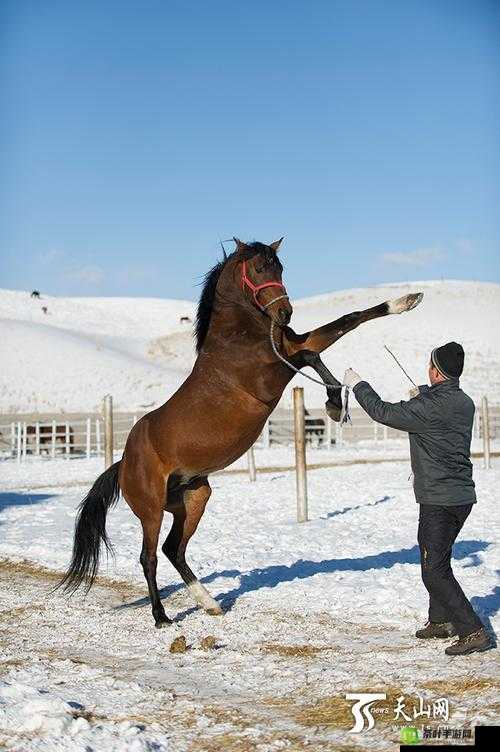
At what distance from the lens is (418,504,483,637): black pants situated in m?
5.70

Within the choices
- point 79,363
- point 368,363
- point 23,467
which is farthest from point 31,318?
point 23,467

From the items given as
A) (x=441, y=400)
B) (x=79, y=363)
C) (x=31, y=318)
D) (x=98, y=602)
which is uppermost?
(x=31, y=318)

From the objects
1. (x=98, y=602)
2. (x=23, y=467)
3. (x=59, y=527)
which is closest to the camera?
(x=98, y=602)

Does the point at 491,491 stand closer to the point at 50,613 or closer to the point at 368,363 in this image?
the point at 50,613

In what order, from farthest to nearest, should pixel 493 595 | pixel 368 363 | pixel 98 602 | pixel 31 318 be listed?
1. pixel 31 318
2. pixel 368 363
3. pixel 98 602
4. pixel 493 595

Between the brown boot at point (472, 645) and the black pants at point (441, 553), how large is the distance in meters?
0.13

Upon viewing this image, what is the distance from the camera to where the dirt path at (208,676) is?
165 inches

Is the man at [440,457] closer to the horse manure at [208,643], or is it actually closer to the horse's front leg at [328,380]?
the horse's front leg at [328,380]

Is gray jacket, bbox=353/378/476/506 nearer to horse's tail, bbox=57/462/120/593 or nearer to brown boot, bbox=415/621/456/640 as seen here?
brown boot, bbox=415/621/456/640

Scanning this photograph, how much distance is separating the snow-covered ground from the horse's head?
2.49m

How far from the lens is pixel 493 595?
723 cm

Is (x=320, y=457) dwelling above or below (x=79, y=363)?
below

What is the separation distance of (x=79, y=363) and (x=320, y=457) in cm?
3264

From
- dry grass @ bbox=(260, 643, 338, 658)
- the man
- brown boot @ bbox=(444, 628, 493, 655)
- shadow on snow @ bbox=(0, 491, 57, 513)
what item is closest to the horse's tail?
dry grass @ bbox=(260, 643, 338, 658)
